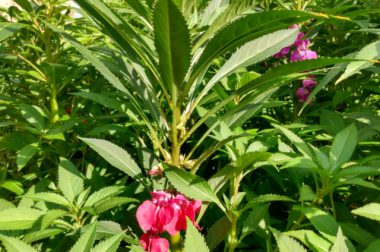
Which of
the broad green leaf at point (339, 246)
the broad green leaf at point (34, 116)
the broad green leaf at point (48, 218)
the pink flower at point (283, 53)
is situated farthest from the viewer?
the pink flower at point (283, 53)

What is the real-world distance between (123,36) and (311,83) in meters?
0.90

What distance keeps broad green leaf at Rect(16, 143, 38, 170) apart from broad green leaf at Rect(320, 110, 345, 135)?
93 cm

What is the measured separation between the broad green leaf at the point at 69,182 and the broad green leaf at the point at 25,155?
15 centimetres

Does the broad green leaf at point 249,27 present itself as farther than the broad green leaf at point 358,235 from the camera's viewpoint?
No

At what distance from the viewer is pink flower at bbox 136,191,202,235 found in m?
0.88

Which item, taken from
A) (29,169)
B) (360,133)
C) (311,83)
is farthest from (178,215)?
(29,169)

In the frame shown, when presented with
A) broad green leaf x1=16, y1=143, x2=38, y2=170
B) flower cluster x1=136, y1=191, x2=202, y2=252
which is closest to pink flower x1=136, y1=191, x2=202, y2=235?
flower cluster x1=136, y1=191, x2=202, y2=252

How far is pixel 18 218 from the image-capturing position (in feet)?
2.95

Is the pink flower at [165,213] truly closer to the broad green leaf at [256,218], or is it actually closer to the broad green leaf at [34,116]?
the broad green leaf at [256,218]

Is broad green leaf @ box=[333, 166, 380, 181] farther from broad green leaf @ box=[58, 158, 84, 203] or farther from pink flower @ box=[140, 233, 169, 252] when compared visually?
broad green leaf @ box=[58, 158, 84, 203]

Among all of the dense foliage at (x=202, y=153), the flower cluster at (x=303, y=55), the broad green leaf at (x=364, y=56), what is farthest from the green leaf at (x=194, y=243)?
the flower cluster at (x=303, y=55)

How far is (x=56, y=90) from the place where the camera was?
61.1 inches

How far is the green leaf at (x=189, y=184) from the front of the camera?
825 mm

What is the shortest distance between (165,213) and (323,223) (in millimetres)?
351
